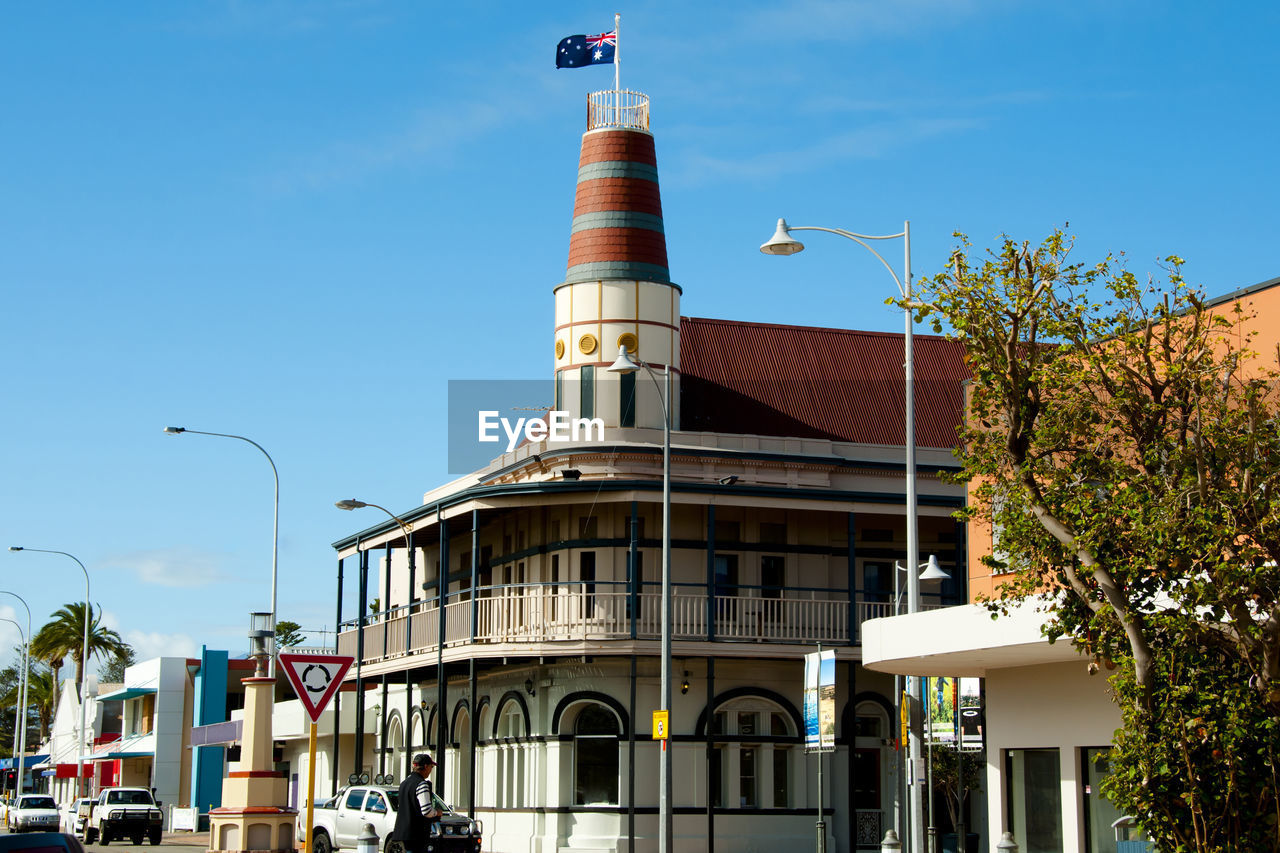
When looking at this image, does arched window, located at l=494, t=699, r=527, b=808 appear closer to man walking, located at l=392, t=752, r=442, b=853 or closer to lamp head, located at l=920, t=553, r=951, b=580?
lamp head, located at l=920, t=553, r=951, b=580

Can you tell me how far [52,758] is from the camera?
8200 cm

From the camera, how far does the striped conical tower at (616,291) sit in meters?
36.7

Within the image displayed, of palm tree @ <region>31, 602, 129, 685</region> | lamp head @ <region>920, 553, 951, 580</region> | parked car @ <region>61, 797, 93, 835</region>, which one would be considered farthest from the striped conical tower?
palm tree @ <region>31, 602, 129, 685</region>

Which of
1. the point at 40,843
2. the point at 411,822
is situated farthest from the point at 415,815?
the point at 40,843

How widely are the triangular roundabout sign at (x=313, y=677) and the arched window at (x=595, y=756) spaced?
18.2 meters

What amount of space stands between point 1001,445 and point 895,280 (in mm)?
7791

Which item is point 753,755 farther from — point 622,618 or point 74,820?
point 74,820

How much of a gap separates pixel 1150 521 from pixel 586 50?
28434 millimetres

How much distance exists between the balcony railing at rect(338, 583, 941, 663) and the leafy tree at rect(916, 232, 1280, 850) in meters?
17.9

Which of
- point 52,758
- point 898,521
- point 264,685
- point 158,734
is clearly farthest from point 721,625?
point 52,758

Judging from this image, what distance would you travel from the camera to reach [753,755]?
34.0 metres

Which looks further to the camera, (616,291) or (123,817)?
(123,817)

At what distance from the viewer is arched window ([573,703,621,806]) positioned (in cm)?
3334

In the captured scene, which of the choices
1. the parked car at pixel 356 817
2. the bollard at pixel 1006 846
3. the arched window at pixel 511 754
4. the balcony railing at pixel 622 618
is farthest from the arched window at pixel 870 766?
the bollard at pixel 1006 846
